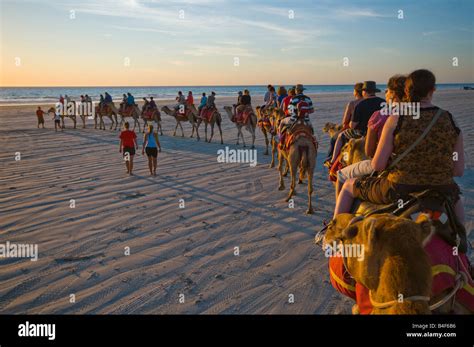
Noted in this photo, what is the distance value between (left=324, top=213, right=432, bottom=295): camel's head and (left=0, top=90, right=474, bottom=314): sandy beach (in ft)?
8.49

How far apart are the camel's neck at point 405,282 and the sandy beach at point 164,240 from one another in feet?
8.79

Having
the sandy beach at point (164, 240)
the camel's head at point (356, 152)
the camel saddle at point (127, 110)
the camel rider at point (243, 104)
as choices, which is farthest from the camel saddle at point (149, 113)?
the camel's head at point (356, 152)

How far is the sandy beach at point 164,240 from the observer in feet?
16.1

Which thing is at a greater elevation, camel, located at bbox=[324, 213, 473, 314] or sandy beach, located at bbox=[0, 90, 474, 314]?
camel, located at bbox=[324, 213, 473, 314]

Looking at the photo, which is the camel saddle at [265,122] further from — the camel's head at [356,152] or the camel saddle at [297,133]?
the camel's head at [356,152]

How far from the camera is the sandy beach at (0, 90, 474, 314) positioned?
4918mm

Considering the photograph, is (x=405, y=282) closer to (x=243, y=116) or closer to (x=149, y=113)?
(x=243, y=116)

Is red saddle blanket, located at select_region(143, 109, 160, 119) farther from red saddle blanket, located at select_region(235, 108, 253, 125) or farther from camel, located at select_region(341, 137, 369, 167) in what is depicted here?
camel, located at select_region(341, 137, 369, 167)

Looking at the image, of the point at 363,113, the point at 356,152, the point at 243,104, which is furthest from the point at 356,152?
the point at 243,104

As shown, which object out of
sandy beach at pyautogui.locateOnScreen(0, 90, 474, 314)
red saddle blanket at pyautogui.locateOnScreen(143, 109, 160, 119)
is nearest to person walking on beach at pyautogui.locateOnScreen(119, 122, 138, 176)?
sandy beach at pyautogui.locateOnScreen(0, 90, 474, 314)

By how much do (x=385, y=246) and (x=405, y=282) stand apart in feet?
0.76
